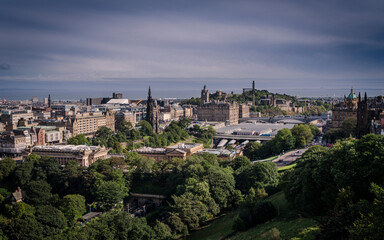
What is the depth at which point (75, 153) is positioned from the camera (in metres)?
60.1

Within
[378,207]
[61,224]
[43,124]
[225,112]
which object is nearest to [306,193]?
[378,207]

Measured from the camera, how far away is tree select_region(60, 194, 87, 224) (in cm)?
3906

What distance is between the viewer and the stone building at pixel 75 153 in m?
59.8

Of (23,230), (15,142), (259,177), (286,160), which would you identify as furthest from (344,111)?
(15,142)

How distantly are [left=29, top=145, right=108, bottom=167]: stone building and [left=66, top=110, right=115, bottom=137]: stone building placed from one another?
23.0 meters

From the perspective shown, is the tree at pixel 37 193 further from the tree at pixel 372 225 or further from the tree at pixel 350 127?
the tree at pixel 350 127

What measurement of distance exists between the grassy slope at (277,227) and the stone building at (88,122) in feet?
195

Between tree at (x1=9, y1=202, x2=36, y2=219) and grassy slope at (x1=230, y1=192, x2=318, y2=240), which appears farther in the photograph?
tree at (x1=9, y1=202, x2=36, y2=219)

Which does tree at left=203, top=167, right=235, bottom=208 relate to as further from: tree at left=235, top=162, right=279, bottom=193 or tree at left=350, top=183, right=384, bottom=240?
tree at left=350, top=183, right=384, bottom=240

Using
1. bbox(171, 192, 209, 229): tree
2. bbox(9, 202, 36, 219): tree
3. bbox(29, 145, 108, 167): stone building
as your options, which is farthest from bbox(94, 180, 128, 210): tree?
bbox(29, 145, 108, 167): stone building

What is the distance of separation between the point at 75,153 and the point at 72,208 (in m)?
22.2

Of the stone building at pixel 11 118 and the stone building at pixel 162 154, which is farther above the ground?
the stone building at pixel 11 118

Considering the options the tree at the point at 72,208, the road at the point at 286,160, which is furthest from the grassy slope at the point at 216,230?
the road at the point at 286,160

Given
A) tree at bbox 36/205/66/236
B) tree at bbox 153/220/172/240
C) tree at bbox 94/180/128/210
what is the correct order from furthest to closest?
tree at bbox 94/180/128/210 < tree at bbox 36/205/66/236 < tree at bbox 153/220/172/240
